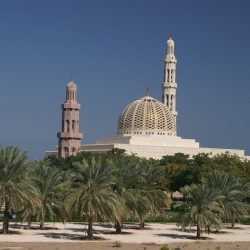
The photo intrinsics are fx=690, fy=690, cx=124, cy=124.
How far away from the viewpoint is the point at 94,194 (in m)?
35.3

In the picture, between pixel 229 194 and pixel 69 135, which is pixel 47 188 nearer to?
pixel 229 194

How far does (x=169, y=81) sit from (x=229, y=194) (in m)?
60.6

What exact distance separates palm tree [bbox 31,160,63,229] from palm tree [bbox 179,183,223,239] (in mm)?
7281

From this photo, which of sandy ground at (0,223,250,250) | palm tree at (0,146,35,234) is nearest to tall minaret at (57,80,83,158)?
sandy ground at (0,223,250,250)

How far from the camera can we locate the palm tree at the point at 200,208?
3775 centimetres

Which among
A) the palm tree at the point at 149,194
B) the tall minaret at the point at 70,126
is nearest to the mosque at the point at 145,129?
the tall minaret at the point at 70,126

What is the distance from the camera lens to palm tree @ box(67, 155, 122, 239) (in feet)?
115

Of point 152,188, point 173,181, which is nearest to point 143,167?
point 152,188

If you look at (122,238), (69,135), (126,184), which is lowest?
(122,238)

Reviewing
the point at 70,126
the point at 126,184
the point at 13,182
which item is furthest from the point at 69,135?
the point at 13,182

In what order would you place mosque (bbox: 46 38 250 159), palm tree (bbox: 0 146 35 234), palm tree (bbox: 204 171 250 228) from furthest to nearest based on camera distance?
mosque (bbox: 46 38 250 159) < palm tree (bbox: 204 171 250 228) < palm tree (bbox: 0 146 35 234)

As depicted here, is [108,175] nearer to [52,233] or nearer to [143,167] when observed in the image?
Answer: [52,233]

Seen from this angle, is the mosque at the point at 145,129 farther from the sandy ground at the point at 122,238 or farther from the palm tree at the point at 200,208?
the palm tree at the point at 200,208

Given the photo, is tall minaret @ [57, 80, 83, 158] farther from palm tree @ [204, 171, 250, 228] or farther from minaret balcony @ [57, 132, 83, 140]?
palm tree @ [204, 171, 250, 228]
